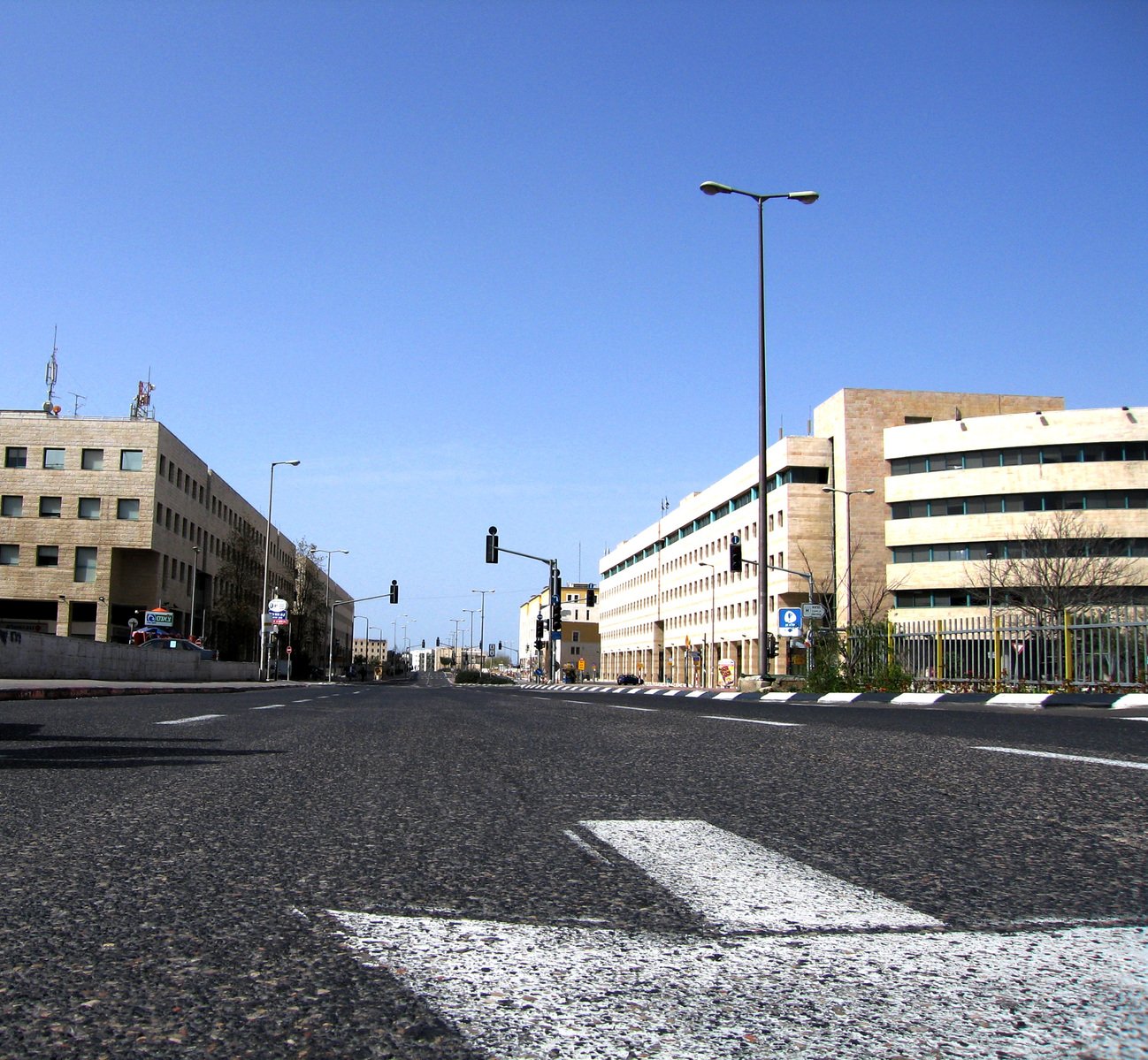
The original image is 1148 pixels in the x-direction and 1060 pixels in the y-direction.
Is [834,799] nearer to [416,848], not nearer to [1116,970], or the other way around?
[416,848]

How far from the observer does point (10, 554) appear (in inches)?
2464

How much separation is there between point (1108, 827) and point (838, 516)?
72242 millimetres

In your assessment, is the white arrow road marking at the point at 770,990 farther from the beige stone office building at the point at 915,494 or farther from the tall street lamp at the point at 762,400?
the beige stone office building at the point at 915,494

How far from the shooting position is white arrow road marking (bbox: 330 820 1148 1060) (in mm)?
1697

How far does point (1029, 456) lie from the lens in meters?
67.1

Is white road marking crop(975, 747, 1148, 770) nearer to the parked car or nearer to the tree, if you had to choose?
the parked car

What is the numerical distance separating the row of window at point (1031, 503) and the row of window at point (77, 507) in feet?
159

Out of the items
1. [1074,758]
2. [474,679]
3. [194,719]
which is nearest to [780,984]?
[1074,758]

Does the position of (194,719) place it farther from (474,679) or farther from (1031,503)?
(474,679)

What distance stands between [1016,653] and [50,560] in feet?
185

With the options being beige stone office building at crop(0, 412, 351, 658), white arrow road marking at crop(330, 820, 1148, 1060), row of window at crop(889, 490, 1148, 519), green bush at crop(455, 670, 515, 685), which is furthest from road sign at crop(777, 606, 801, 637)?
green bush at crop(455, 670, 515, 685)

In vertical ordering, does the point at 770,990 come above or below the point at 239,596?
below

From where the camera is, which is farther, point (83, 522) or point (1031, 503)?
point (1031, 503)

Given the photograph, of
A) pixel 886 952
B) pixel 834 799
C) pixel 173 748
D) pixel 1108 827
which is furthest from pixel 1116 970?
pixel 173 748
